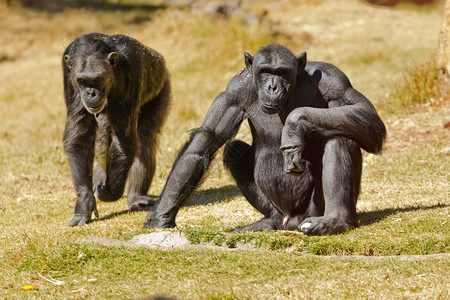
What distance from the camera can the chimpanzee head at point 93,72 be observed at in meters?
7.14

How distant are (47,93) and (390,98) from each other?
29.3ft

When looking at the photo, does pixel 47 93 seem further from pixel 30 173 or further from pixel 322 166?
pixel 322 166

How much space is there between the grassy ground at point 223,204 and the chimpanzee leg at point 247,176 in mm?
333

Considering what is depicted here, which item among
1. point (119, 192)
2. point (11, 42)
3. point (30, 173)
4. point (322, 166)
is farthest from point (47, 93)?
point (322, 166)

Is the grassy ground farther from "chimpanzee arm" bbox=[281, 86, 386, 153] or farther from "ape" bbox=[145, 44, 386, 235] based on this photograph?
"chimpanzee arm" bbox=[281, 86, 386, 153]

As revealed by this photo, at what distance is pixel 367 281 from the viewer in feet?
14.5

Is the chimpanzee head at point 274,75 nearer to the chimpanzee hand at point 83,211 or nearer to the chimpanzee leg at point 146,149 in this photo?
the chimpanzee hand at point 83,211

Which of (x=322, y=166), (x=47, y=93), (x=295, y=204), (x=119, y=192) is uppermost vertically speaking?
(x=322, y=166)

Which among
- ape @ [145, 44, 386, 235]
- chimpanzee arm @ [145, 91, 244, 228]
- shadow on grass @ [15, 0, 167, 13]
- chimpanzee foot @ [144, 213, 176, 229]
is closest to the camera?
ape @ [145, 44, 386, 235]

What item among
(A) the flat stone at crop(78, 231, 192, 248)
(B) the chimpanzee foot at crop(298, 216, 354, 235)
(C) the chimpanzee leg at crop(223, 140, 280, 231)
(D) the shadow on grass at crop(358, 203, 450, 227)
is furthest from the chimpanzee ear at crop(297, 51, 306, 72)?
(A) the flat stone at crop(78, 231, 192, 248)

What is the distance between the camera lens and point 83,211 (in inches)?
289

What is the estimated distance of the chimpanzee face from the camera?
7.13 metres

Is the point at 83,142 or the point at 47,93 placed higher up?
the point at 83,142

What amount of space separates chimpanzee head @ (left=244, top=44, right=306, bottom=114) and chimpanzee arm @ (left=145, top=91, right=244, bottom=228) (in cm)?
37
